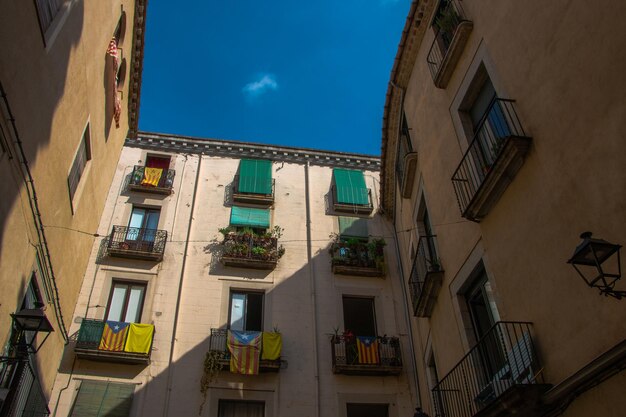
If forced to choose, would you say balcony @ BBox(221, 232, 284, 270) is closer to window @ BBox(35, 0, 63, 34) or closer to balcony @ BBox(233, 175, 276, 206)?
balcony @ BBox(233, 175, 276, 206)

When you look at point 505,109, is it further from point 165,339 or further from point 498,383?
point 165,339

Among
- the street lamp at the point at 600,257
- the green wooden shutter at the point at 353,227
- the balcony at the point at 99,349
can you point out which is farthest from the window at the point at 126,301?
the street lamp at the point at 600,257

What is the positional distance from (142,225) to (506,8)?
1376cm

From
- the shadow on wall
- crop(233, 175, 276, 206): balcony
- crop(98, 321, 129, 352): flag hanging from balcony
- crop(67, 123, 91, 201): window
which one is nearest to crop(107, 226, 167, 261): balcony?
the shadow on wall

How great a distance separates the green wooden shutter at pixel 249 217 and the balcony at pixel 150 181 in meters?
2.49

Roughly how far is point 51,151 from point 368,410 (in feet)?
36.4

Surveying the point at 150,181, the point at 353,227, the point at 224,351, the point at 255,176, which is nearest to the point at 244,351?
the point at 224,351

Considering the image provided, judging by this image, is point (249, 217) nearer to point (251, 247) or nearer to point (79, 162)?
point (251, 247)

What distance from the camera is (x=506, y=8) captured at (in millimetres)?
8688

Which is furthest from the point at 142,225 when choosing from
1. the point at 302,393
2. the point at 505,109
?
the point at 505,109

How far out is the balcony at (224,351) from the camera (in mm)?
15047

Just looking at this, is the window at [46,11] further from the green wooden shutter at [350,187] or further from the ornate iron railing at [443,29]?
the green wooden shutter at [350,187]

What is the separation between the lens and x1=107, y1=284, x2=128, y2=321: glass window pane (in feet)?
51.8

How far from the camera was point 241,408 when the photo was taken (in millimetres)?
14789
